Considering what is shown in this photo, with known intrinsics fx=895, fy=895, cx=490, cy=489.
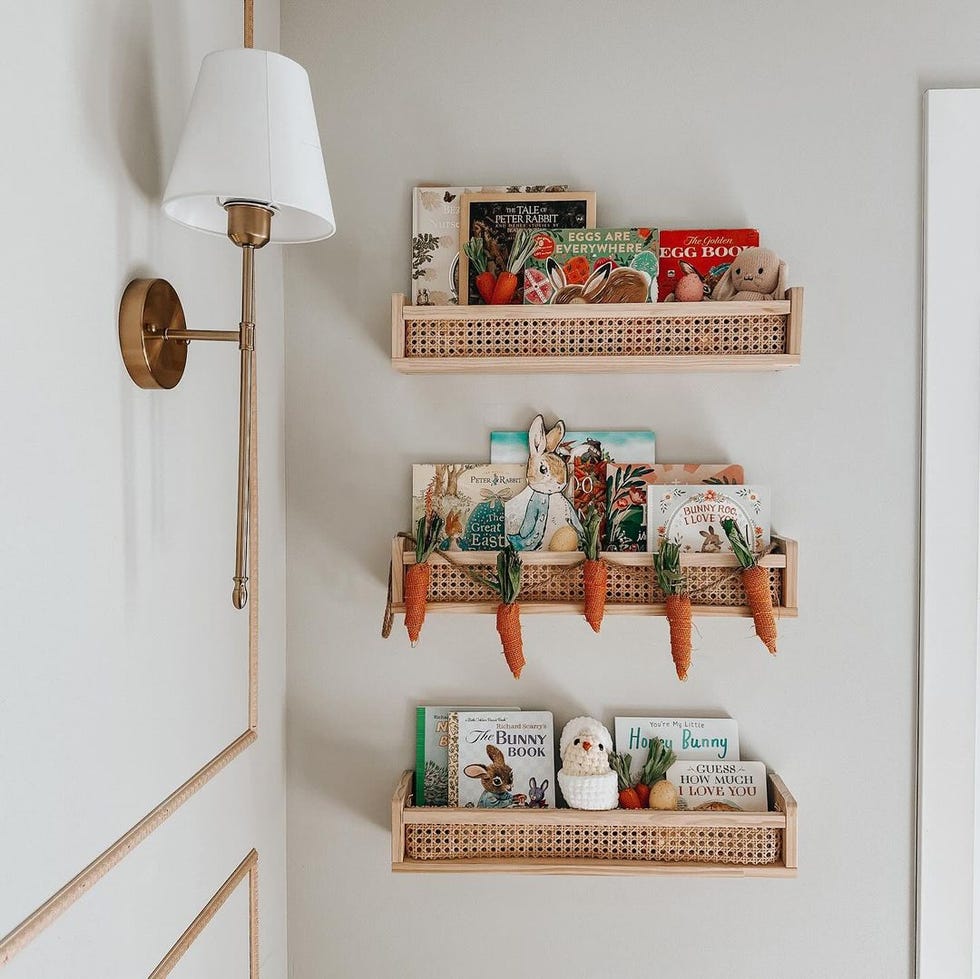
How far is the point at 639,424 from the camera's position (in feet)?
4.95

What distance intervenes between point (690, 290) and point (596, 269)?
15cm

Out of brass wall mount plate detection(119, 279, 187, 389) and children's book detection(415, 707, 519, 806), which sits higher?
brass wall mount plate detection(119, 279, 187, 389)

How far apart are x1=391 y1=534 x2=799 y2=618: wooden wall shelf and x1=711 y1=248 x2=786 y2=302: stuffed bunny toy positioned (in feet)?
1.28

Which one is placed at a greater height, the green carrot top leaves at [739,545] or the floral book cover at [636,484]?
the floral book cover at [636,484]

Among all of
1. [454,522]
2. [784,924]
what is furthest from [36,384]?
[784,924]

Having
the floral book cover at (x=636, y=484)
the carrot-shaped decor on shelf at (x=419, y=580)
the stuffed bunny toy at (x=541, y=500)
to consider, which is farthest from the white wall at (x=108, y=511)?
the floral book cover at (x=636, y=484)

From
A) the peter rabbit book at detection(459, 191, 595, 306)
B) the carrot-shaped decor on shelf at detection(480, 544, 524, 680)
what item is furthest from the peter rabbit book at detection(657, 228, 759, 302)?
the carrot-shaped decor on shelf at detection(480, 544, 524, 680)

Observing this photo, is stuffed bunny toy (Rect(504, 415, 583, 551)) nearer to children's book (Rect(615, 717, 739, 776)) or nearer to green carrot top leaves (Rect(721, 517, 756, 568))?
green carrot top leaves (Rect(721, 517, 756, 568))

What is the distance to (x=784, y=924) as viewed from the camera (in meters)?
1.50

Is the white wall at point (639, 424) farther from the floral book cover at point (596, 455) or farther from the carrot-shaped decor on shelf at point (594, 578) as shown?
the carrot-shaped decor on shelf at point (594, 578)

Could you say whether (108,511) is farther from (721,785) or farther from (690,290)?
(721,785)

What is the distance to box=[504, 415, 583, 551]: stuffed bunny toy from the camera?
1.47 meters

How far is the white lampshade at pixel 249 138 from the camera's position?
2.97 feet

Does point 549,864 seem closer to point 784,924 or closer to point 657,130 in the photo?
point 784,924
